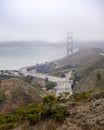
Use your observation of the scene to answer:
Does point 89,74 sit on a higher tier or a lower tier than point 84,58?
higher

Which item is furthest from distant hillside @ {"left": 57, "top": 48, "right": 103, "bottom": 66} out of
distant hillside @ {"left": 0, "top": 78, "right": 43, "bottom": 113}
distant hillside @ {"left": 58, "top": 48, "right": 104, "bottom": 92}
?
distant hillside @ {"left": 0, "top": 78, "right": 43, "bottom": 113}

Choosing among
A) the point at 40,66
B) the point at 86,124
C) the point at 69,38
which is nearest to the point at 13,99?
the point at 86,124

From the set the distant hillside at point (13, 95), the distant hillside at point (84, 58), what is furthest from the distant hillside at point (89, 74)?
the distant hillside at point (13, 95)

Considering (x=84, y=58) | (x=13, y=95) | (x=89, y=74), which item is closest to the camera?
(x=13, y=95)

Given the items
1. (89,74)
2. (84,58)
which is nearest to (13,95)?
(89,74)

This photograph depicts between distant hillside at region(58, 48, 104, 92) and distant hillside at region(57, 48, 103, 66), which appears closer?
distant hillside at region(58, 48, 104, 92)

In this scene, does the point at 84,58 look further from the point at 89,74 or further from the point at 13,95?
the point at 13,95

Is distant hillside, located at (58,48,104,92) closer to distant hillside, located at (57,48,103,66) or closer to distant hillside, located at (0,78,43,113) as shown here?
distant hillside, located at (57,48,103,66)

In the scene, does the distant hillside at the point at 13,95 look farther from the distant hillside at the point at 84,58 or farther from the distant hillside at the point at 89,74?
the distant hillside at the point at 84,58

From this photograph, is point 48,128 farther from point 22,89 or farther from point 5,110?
point 22,89
